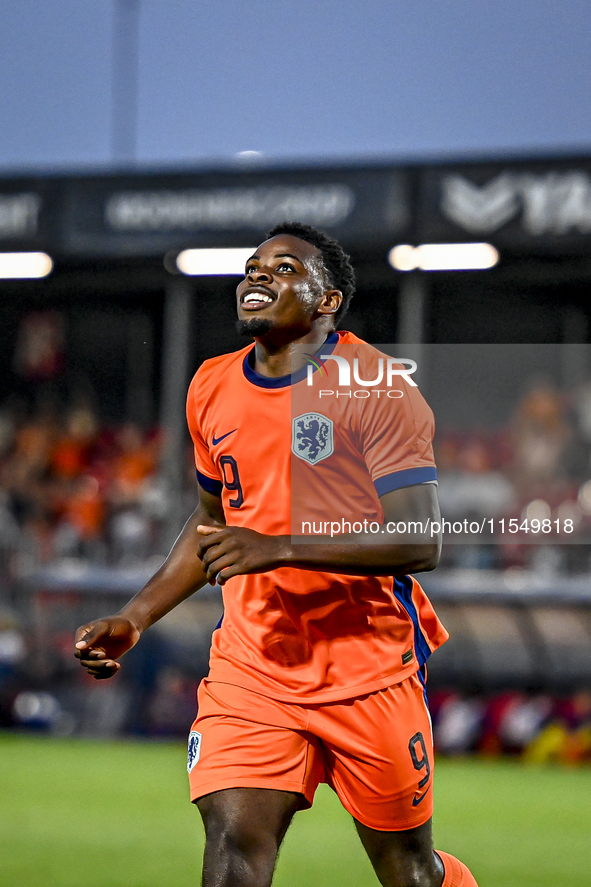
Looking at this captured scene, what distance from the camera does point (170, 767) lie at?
9.17 m

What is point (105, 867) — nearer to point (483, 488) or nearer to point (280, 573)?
point (280, 573)

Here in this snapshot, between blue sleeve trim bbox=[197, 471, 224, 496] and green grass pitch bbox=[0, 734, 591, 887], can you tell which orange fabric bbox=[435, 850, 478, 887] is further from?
green grass pitch bbox=[0, 734, 591, 887]

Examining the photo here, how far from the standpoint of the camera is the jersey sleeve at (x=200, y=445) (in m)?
3.43

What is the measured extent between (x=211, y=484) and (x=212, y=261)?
8.77 metres

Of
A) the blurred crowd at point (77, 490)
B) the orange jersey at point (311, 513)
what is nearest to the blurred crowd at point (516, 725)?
the blurred crowd at point (77, 490)

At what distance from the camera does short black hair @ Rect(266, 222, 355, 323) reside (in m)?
3.44

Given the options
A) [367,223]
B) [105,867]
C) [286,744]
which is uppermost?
[367,223]

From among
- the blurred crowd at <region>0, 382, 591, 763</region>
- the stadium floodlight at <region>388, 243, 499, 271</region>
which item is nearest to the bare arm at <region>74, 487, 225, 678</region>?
the blurred crowd at <region>0, 382, 591, 763</region>

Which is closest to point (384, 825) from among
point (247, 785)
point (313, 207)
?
point (247, 785)

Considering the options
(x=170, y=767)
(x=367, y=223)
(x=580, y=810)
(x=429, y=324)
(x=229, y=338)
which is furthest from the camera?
(x=229, y=338)

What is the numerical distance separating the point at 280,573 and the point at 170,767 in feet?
21.3

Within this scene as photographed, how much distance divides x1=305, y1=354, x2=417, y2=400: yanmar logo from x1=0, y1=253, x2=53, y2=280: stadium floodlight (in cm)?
947

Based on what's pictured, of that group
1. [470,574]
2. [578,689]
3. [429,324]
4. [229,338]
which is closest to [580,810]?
[578,689]

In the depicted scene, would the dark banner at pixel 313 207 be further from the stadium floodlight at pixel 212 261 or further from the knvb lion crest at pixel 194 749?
the knvb lion crest at pixel 194 749
